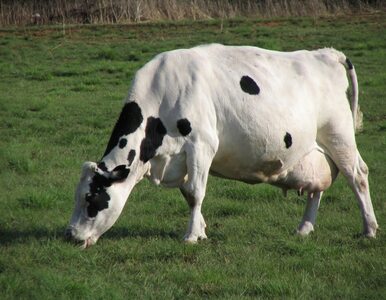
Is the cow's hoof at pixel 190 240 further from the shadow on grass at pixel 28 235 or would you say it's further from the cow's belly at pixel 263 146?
the shadow on grass at pixel 28 235

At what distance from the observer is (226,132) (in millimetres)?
8180

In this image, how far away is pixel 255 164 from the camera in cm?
838

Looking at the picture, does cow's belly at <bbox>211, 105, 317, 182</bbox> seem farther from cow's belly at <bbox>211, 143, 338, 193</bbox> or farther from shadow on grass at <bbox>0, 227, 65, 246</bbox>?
shadow on grass at <bbox>0, 227, 65, 246</bbox>

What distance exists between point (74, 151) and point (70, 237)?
519 centimetres

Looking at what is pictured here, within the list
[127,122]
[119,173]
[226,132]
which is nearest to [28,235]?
[119,173]

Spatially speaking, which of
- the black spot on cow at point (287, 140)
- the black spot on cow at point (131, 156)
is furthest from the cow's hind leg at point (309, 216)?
the black spot on cow at point (131, 156)

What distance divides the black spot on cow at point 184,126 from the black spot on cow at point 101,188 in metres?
0.66

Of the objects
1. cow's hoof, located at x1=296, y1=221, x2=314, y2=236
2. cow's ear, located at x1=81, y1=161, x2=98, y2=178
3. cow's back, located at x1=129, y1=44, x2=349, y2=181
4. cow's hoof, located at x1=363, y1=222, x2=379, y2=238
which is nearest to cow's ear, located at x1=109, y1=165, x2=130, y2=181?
cow's ear, located at x1=81, y1=161, x2=98, y2=178

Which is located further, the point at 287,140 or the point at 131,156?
the point at 287,140

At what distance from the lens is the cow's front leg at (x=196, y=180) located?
7922mm

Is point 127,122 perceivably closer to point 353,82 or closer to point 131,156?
point 131,156

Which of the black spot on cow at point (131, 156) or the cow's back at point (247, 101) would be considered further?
the cow's back at point (247, 101)

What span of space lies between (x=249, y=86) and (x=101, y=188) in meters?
1.89

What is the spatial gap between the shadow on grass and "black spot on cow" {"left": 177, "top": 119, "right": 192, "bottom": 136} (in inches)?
60.6
